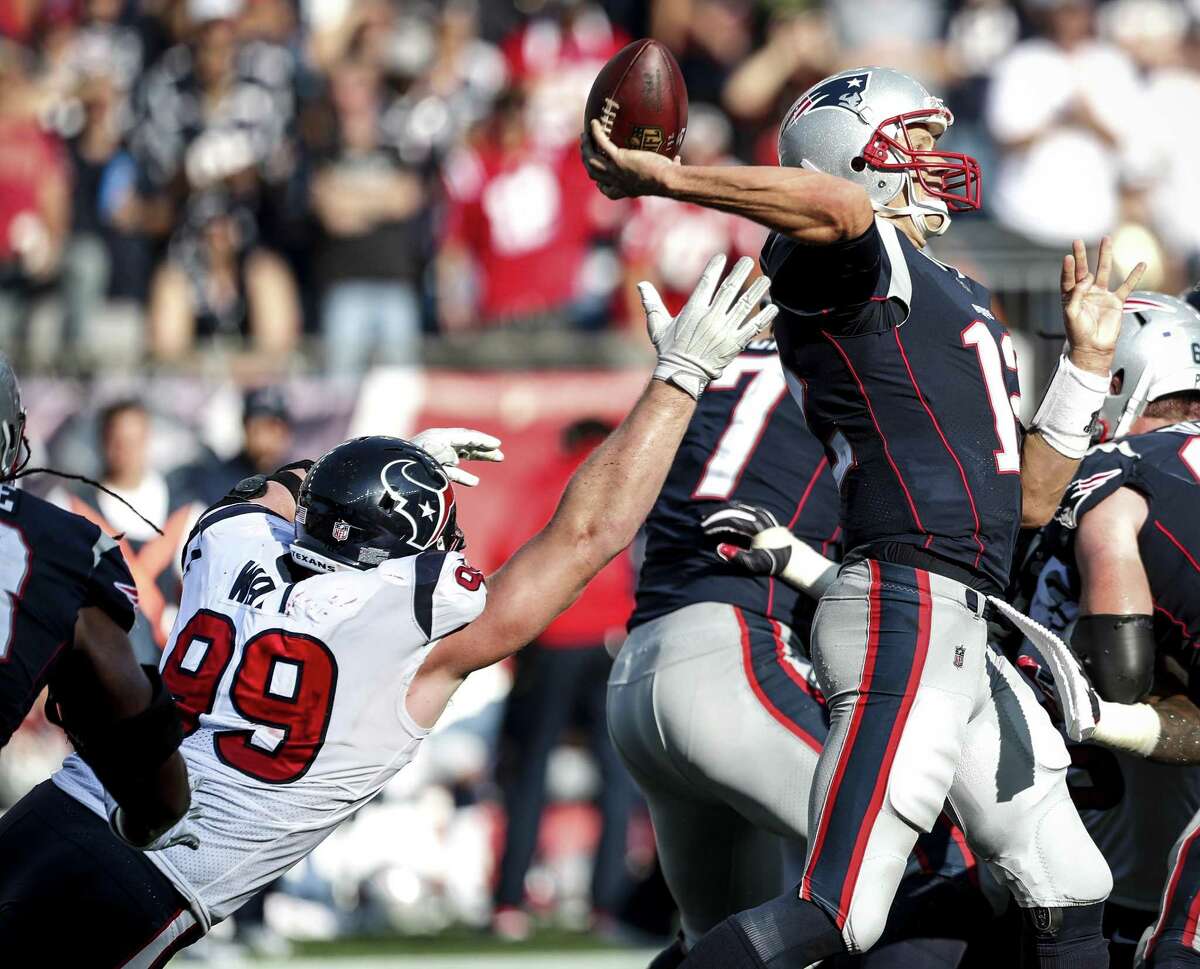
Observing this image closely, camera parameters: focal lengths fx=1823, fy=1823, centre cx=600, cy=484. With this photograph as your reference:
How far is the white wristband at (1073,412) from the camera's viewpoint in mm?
3930

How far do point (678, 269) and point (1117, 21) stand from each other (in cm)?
342

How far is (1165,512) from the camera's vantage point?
4164mm

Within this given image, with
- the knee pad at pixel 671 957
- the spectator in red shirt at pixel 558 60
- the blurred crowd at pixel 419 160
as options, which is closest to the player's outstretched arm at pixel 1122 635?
the knee pad at pixel 671 957

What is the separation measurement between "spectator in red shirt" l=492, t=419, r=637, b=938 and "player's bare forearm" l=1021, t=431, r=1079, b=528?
11.8 ft

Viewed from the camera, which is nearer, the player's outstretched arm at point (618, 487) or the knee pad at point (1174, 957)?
the player's outstretched arm at point (618, 487)

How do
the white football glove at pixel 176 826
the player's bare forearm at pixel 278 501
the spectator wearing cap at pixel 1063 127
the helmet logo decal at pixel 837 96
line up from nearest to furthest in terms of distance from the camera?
the white football glove at pixel 176 826
the helmet logo decal at pixel 837 96
the player's bare forearm at pixel 278 501
the spectator wearing cap at pixel 1063 127

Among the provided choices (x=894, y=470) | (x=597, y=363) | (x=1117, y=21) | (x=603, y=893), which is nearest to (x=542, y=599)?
(x=894, y=470)

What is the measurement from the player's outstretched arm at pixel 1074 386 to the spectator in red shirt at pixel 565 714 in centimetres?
362

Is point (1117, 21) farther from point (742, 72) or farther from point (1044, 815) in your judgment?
point (1044, 815)

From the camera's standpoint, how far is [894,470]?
12.3 feet

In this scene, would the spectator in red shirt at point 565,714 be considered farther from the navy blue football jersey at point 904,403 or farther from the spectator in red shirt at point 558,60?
the navy blue football jersey at point 904,403

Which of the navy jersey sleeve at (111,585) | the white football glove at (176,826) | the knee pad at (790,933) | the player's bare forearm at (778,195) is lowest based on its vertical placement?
the knee pad at (790,933)

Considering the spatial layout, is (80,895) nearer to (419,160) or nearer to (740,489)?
(740,489)

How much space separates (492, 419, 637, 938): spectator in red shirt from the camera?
7.53m
